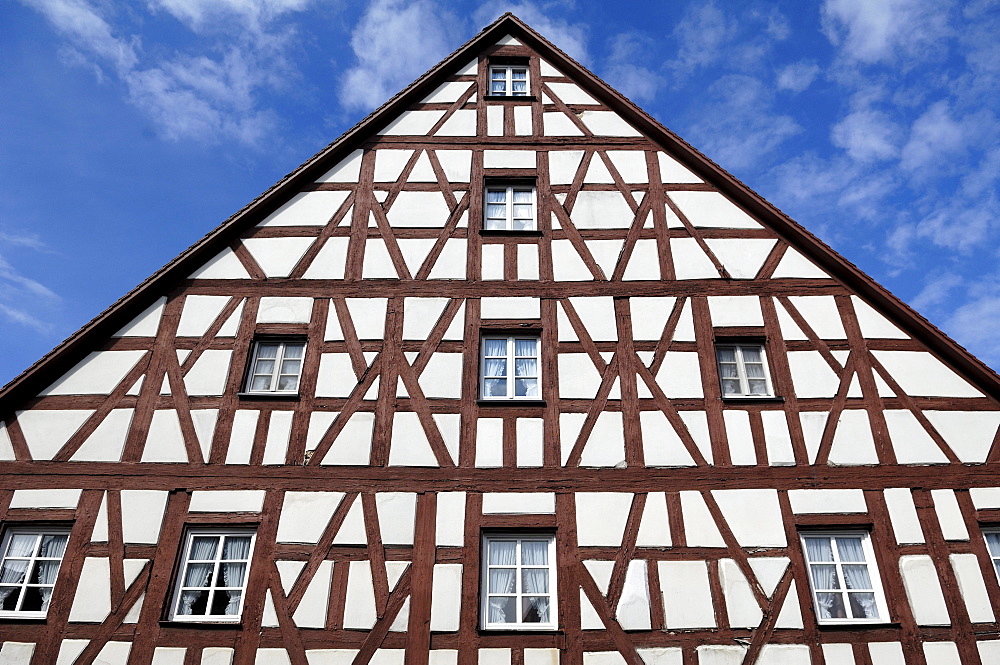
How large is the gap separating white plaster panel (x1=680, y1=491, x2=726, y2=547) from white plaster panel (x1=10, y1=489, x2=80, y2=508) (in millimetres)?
7024

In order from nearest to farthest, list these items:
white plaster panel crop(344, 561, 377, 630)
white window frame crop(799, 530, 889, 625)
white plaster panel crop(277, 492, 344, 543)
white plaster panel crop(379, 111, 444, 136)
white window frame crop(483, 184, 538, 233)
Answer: white plaster panel crop(344, 561, 377, 630) → white window frame crop(799, 530, 889, 625) → white plaster panel crop(277, 492, 344, 543) → white window frame crop(483, 184, 538, 233) → white plaster panel crop(379, 111, 444, 136)

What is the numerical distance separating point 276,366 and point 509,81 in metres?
6.47

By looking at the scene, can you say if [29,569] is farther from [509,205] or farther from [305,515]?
[509,205]

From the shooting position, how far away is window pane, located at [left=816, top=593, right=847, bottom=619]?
8.39m

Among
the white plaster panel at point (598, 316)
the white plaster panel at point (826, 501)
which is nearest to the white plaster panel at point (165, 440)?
the white plaster panel at point (598, 316)

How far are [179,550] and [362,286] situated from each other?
4004 millimetres

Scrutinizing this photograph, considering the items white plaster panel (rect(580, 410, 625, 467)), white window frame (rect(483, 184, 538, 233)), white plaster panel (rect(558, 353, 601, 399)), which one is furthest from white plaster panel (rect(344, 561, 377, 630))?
white window frame (rect(483, 184, 538, 233))

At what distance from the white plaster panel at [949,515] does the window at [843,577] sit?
34.0 inches

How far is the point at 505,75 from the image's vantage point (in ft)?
43.7

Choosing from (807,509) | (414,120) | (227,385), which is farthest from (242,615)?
(414,120)

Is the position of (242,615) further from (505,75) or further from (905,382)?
(505,75)

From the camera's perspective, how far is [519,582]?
28.2 ft

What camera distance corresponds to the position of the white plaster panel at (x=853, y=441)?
9.20 m

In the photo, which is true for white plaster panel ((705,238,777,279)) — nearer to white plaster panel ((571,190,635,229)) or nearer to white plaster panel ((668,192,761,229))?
white plaster panel ((668,192,761,229))
